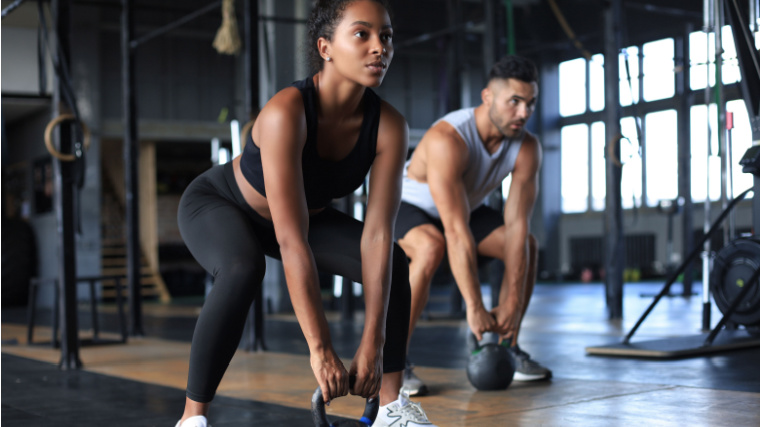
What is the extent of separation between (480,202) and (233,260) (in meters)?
1.47

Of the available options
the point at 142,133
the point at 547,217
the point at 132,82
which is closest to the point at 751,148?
the point at 132,82

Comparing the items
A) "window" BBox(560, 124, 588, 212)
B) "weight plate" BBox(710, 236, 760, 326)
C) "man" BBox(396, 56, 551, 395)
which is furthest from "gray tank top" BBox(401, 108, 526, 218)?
"window" BBox(560, 124, 588, 212)

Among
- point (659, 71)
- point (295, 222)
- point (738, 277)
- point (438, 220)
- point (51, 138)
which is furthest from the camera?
point (659, 71)

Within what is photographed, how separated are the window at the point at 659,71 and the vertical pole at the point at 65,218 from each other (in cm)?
1039

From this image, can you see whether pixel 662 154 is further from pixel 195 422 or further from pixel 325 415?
pixel 195 422

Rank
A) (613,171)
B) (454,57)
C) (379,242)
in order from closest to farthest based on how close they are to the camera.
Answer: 1. (379,242)
2. (613,171)
3. (454,57)

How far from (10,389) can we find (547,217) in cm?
1254

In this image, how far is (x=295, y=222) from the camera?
1631 millimetres

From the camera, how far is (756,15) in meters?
3.89

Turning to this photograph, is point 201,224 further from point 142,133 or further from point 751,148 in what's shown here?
point 142,133

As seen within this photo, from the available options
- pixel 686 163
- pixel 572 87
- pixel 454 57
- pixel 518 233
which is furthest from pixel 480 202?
pixel 572 87

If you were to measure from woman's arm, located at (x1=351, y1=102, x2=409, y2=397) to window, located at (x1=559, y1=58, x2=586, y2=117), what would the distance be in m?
13.0

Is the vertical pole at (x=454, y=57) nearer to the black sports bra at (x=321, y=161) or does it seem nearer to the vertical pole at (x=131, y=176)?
the vertical pole at (x=131, y=176)

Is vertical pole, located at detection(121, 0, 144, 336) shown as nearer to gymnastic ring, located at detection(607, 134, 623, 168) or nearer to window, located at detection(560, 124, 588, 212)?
gymnastic ring, located at detection(607, 134, 623, 168)
